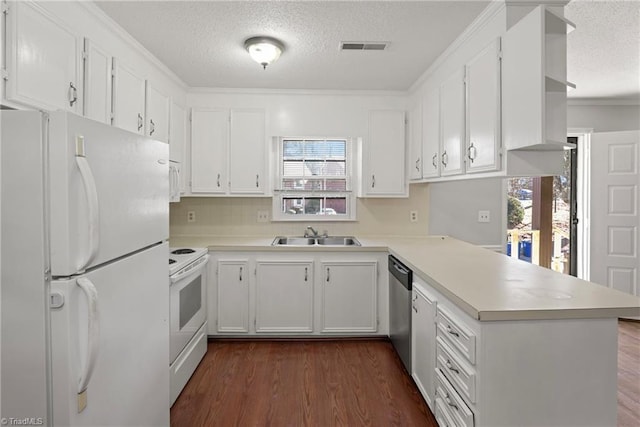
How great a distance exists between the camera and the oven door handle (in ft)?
7.16

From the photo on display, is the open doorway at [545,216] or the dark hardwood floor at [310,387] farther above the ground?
the open doorway at [545,216]

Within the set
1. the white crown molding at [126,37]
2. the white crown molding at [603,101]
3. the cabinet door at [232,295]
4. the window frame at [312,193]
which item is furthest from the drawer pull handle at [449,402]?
the white crown molding at [603,101]

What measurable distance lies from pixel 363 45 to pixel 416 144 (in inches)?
45.2

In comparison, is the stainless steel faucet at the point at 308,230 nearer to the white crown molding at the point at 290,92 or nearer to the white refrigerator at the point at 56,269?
the white crown molding at the point at 290,92

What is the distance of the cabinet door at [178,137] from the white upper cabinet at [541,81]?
8.35 ft

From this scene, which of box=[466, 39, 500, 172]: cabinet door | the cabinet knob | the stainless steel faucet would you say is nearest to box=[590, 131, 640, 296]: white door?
box=[466, 39, 500, 172]: cabinet door

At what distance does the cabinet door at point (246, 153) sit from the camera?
3348 millimetres

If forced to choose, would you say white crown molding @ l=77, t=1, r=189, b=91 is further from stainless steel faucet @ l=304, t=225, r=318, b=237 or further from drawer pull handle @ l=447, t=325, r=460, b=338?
drawer pull handle @ l=447, t=325, r=460, b=338

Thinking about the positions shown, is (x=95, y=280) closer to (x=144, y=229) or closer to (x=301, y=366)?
(x=144, y=229)

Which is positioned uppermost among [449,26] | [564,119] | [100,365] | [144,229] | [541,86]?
[449,26]

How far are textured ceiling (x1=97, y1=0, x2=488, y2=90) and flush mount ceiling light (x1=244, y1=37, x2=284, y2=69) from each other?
0.04 metres

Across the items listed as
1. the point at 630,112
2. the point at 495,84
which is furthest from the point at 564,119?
the point at 630,112

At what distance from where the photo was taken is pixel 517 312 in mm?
1379

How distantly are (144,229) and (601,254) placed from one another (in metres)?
4.45
